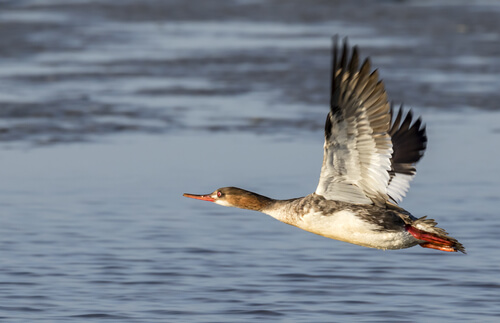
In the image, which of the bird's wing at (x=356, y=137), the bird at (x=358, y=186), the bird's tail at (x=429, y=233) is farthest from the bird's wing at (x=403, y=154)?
the bird's wing at (x=356, y=137)

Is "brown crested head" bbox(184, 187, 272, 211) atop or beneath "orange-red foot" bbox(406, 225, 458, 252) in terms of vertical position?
atop

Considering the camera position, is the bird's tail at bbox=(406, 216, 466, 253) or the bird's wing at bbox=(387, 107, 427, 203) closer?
the bird's tail at bbox=(406, 216, 466, 253)

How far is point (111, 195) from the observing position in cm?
984

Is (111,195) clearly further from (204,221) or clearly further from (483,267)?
(483,267)

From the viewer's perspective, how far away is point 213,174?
10.4m

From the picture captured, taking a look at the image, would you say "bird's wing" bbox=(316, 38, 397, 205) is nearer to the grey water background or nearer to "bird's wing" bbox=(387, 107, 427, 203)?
"bird's wing" bbox=(387, 107, 427, 203)

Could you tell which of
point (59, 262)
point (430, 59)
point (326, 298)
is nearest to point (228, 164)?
point (59, 262)

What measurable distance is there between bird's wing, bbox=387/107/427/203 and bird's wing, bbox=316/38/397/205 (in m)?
0.68

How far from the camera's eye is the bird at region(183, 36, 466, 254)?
5926 mm

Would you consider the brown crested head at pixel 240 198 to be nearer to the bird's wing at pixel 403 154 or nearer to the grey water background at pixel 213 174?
the grey water background at pixel 213 174

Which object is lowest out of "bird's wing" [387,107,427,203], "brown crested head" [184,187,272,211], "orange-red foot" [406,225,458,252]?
"orange-red foot" [406,225,458,252]

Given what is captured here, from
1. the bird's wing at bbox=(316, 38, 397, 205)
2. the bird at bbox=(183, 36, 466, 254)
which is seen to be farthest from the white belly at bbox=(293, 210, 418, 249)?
the bird's wing at bbox=(316, 38, 397, 205)

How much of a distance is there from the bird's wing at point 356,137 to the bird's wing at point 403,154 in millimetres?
681

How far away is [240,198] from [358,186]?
3.59 ft
